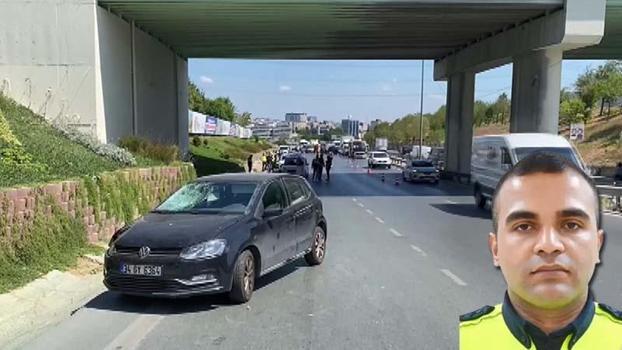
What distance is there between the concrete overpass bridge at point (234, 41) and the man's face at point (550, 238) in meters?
21.3

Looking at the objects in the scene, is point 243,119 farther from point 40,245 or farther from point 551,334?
point 551,334

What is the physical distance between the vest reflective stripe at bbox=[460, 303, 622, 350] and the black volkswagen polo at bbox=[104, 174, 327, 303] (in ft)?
19.5

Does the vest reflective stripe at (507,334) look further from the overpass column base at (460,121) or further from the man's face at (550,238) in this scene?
the overpass column base at (460,121)

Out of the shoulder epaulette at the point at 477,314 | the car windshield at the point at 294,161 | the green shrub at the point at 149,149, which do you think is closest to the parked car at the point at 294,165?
Result: the car windshield at the point at 294,161

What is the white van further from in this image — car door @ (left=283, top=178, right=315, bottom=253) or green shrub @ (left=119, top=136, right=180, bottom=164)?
green shrub @ (left=119, top=136, right=180, bottom=164)

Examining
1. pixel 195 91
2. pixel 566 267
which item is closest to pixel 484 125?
pixel 195 91

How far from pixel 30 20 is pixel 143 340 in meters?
18.0

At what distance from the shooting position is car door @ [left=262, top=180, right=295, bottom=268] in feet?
28.1

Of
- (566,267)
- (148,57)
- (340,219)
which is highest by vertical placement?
(148,57)

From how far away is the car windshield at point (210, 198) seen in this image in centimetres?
862

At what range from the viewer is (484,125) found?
115375mm

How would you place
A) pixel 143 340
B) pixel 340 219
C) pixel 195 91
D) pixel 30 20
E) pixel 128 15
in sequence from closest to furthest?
pixel 143 340 < pixel 340 219 < pixel 30 20 < pixel 128 15 < pixel 195 91

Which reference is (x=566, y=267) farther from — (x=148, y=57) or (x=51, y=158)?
(x=148, y=57)

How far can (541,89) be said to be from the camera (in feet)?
91.2
